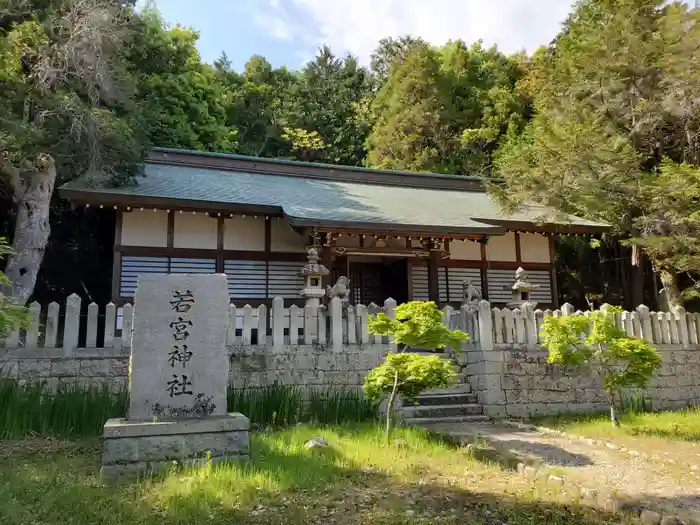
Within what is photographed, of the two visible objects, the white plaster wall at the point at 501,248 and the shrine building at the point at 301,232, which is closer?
Result: the shrine building at the point at 301,232

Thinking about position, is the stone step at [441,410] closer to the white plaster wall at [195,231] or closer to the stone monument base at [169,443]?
the stone monument base at [169,443]

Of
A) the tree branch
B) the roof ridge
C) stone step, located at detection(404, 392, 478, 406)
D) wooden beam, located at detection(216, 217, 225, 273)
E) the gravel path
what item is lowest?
the gravel path

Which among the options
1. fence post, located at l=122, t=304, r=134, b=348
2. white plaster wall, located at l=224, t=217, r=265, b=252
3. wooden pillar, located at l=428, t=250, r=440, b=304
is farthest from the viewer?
wooden pillar, located at l=428, t=250, r=440, b=304

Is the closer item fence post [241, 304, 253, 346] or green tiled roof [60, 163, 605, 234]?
fence post [241, 304, 253, 346]

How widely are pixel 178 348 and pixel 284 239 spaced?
293 inches

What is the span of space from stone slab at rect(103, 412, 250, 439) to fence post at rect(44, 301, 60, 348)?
11.3 feet

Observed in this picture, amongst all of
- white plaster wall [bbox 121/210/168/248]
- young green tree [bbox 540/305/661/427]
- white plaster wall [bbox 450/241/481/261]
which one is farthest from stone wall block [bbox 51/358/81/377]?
white plaster wall [bbox 450/241/481/261]

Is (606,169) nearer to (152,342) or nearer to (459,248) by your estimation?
(459,248)

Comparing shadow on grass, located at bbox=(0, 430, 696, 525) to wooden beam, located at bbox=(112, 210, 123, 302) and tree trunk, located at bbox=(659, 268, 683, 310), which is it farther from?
tree trunk, located at bbox=(659, 268, 683, 310)

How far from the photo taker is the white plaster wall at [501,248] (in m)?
15.1

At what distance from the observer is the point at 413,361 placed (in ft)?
22.2

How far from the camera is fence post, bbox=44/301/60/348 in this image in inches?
318

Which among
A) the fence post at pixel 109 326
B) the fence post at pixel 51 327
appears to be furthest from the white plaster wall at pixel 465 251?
the fence post at pixel 51 327

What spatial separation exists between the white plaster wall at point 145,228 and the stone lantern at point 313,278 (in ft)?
12.1
